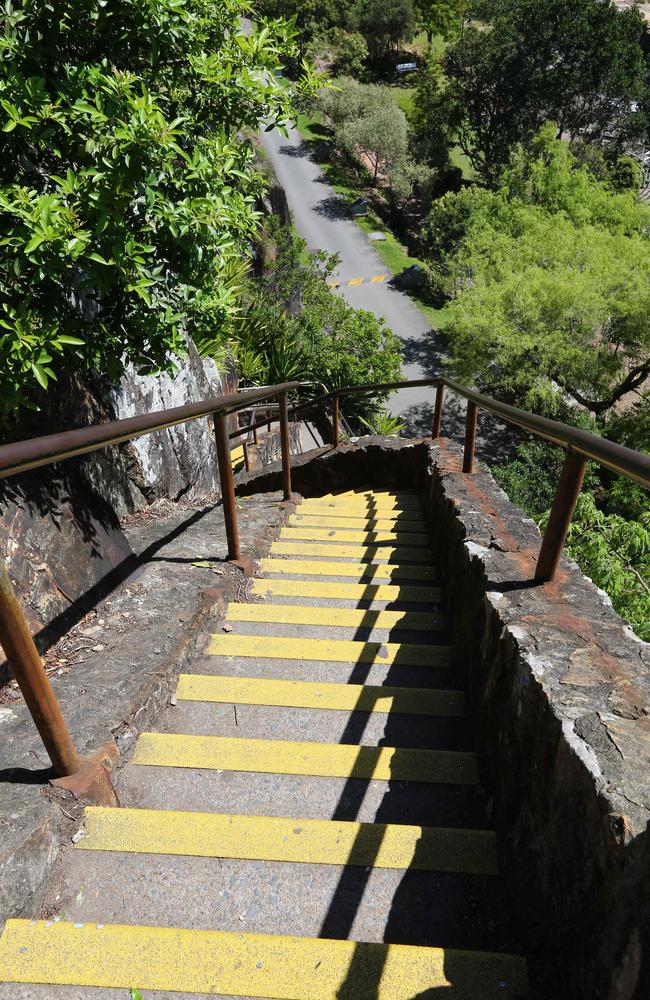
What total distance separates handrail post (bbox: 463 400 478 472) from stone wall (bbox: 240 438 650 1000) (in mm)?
1025

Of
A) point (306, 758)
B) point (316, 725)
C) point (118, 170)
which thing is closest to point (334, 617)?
point (316, 725)

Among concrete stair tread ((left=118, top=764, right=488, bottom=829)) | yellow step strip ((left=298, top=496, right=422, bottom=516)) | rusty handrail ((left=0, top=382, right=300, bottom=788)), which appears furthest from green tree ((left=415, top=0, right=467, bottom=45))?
concrete stair tread ((left=118, top=764, right=488, bottom=829))

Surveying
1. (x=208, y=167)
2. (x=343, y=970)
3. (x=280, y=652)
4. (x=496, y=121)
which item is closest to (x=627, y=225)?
(x=496, y=121)

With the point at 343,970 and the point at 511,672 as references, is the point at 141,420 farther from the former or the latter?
the point at 343,970

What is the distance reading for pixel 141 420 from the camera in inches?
72.4

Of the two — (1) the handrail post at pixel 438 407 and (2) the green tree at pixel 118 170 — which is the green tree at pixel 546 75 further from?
(2) the green tree at pixel 118 170

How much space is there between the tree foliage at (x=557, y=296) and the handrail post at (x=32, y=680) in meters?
13.7

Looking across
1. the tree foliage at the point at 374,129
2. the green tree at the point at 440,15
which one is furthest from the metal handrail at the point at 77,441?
the green tree at the point at 440,15

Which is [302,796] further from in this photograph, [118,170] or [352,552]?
[118,170]

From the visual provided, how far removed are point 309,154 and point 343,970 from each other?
3716 centimetres

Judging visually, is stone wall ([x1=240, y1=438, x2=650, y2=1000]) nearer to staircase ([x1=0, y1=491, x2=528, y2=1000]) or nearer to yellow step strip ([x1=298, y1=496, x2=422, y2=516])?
staircase ([x1=0, y1=491, x2=528, y2=1000])

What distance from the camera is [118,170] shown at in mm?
2436

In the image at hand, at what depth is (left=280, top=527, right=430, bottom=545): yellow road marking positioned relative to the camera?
13.4 feet

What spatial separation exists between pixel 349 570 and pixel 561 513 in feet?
6.07
